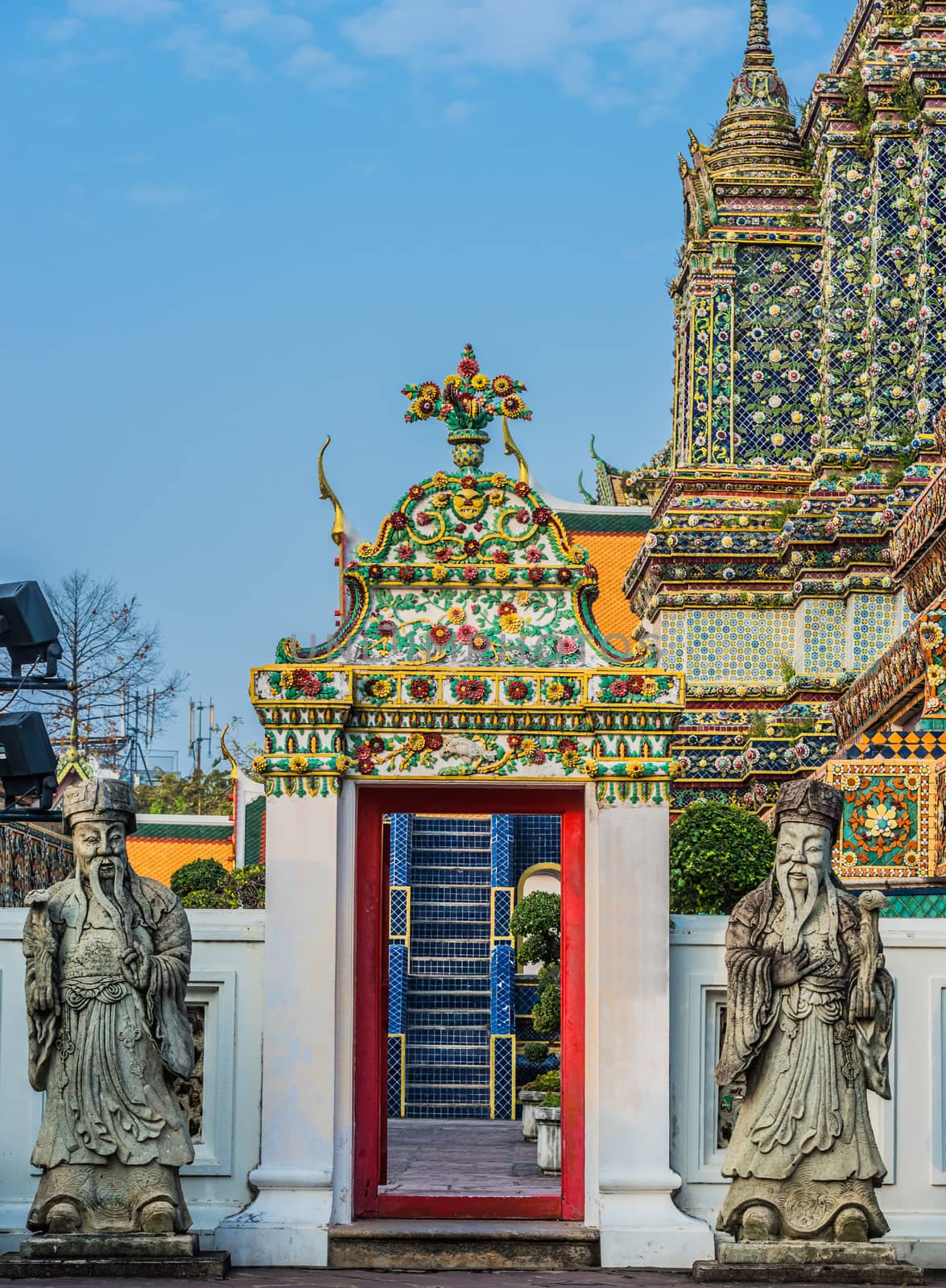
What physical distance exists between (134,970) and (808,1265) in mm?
3546

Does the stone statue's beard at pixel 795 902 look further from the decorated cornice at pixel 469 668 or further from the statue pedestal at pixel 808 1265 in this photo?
the statue pedestal at pixel 808 1265

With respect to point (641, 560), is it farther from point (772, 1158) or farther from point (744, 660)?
point (772, 1158)

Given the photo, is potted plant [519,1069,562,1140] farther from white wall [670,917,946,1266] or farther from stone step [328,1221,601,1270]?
stone step [328,1221,601,1270]

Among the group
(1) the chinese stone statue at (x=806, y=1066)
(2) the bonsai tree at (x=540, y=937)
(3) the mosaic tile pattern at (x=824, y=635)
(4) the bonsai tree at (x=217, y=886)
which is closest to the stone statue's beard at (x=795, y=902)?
(1) the chinese stone statue at (x=806, y=1066)

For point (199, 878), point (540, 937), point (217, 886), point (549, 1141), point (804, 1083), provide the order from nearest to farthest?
point (804, 1083), point (549, 1141), point (540, 937), point (217, 886), point (199, 878)

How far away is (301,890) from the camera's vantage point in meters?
12.2

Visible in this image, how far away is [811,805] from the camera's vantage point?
1154cm

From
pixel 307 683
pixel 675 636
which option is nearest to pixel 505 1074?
pixel 675 636

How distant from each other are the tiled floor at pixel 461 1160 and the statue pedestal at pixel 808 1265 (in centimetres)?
262

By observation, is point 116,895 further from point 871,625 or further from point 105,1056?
point 871,625

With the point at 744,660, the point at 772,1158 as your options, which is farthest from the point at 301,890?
the point at 744,660

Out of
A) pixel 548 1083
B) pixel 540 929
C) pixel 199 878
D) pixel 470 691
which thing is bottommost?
pixel 548 1083

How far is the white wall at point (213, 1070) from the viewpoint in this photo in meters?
12.2

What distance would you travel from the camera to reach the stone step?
38.7 feet
